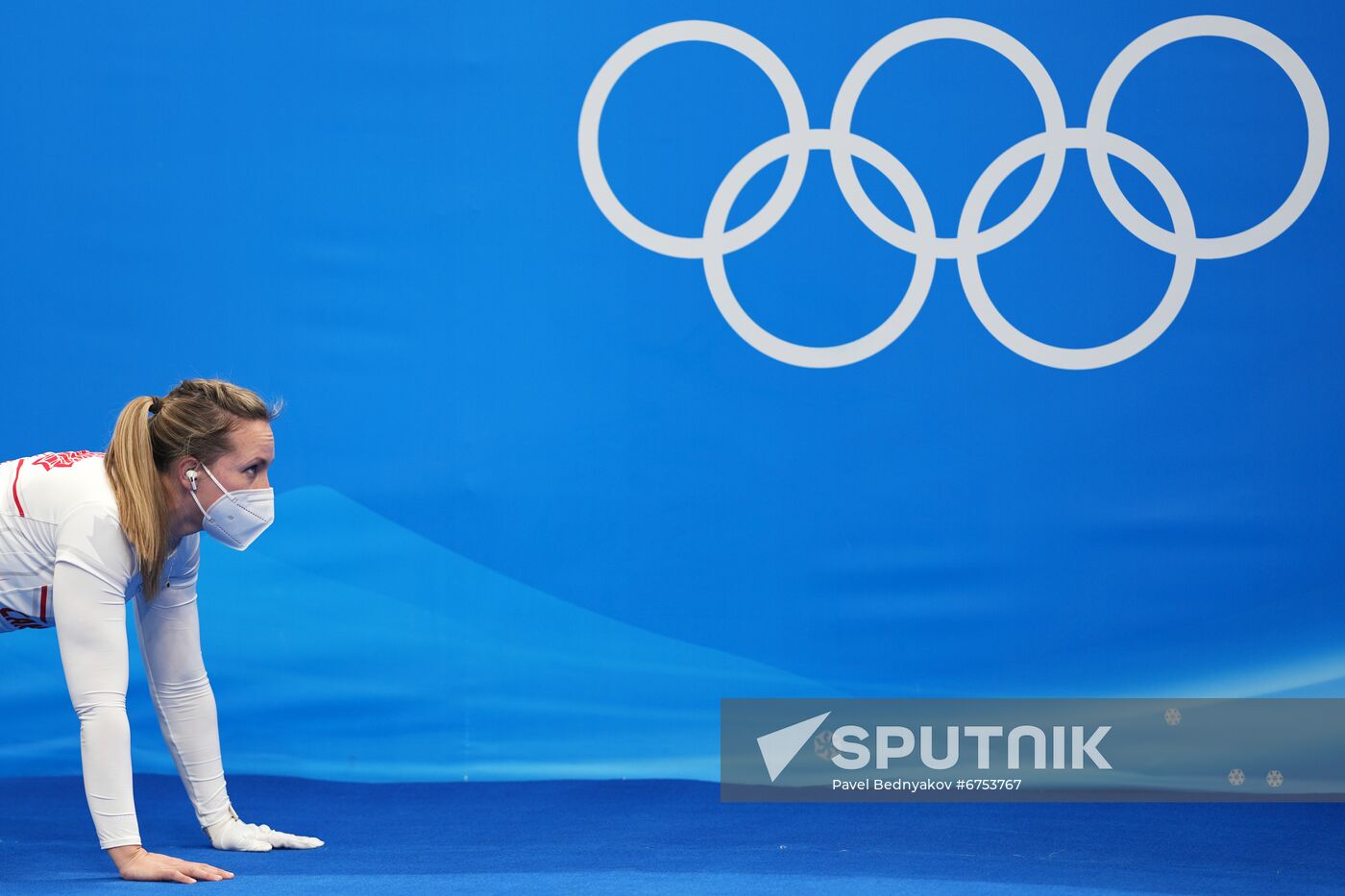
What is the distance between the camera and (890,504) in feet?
14.7

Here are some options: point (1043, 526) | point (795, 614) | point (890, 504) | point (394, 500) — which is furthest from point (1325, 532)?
point (394, 500)

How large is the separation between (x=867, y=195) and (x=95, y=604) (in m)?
2.67

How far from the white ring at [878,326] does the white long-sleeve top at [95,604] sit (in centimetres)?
191

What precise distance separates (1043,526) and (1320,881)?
155cm

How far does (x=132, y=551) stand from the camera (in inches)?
119

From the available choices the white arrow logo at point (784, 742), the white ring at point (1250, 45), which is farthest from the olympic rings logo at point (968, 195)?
the white arrow logo at point (784, 742)

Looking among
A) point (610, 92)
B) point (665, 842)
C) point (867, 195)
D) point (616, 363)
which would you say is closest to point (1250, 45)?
point (867, 195)

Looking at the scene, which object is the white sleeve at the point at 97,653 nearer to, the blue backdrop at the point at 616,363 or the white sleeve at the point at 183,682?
the white sleeve at the point at 183,682

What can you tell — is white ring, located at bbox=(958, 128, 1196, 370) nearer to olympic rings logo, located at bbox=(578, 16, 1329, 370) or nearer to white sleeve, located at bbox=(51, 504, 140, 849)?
olympic rings logo, located at bbox=(578, 16, 1329, 370)

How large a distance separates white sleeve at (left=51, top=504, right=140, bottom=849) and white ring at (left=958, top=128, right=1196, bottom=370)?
2748 mm

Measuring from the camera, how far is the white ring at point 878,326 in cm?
448

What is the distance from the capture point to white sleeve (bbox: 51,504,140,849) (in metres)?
2.93

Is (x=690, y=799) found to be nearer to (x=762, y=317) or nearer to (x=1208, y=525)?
(x=762, y=317)

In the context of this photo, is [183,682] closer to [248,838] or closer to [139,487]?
[248,838]
